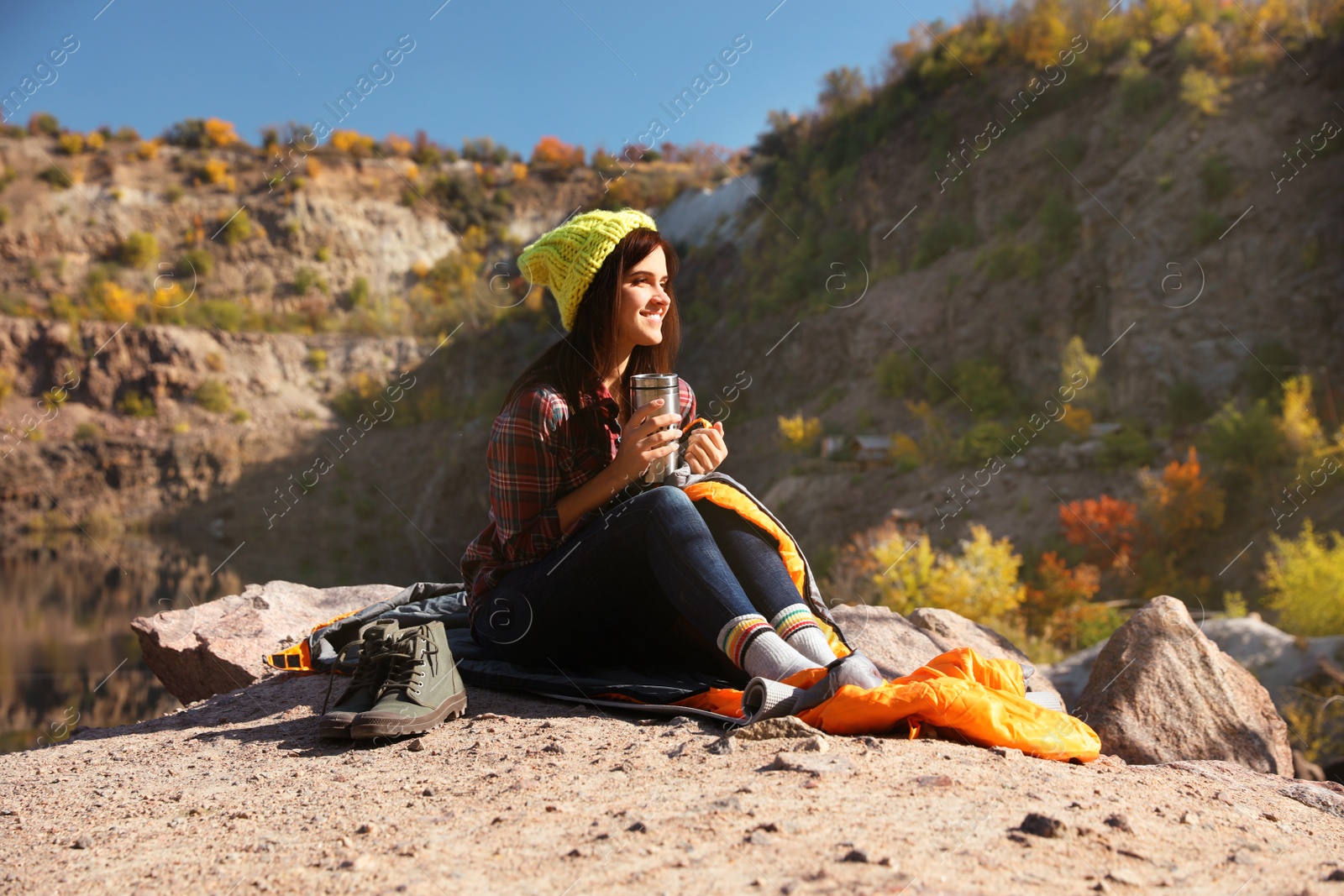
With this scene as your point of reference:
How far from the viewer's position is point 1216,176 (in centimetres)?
1327

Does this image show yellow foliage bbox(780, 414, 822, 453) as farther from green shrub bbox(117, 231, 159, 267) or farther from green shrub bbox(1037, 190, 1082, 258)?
green shrub bbox(117, 231, 159, 267)

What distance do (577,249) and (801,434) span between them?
14.1 m

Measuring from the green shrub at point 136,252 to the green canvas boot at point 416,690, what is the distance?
1139 inches

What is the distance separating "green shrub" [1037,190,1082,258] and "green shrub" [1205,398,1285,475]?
5.34 metres

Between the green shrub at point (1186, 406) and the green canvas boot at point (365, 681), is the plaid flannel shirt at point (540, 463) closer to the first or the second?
the green canvas boot at point (365, 681)

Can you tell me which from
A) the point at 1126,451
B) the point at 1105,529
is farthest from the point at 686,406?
the point at 1126,451

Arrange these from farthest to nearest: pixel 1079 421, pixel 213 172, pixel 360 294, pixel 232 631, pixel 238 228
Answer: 1. pixel 213 172
2. pixel 360 294
3. pixel 238 228
4. pixel 1079 421
5. pixel 232 631

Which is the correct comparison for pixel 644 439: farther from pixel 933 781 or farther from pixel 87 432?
pixel 87 432

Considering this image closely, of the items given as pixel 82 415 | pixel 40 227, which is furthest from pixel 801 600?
pixel 40 227

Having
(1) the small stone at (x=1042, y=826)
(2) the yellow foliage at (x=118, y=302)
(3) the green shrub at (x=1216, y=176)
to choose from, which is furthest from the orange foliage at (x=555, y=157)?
(1) the small stone at (x=1042, y=826)

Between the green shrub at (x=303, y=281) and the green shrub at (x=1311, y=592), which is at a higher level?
the green shrub at (x=303, y=281)

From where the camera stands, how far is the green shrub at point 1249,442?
1029 centimetres

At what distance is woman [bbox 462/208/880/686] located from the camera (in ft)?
8.25

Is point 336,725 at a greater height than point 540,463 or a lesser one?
lesser
